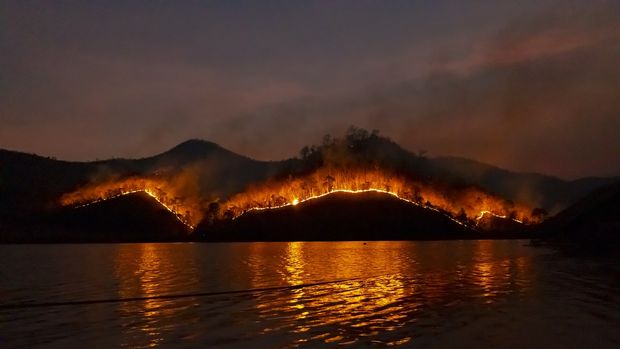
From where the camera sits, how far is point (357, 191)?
549ft

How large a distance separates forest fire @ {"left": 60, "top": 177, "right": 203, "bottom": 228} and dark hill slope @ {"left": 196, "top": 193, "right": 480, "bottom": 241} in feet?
61.2

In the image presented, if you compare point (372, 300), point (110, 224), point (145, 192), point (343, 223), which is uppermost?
point (145, 192)

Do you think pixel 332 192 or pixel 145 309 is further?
pixel 332 192

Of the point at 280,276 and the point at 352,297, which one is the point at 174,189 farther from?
the point at 352,297

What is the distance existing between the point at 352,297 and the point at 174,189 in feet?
571

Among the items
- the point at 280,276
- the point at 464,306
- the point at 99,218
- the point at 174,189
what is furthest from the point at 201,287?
the point at 174,189

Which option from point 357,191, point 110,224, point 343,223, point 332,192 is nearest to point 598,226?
point 343,223

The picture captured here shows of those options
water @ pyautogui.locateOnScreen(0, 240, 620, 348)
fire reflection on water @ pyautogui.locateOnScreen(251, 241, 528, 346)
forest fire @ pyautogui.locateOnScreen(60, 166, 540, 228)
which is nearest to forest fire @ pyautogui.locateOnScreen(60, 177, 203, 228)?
forest fire @ pyautogui.locateOnScreen(60, 166, 540, 228)

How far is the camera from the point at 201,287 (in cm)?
3525

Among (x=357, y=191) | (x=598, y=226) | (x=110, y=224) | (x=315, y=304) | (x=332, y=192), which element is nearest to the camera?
(x=315, y=304)

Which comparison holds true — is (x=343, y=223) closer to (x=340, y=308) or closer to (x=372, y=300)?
(x=372, y=300)

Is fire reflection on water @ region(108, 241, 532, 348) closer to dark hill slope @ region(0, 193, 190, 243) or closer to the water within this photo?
the water

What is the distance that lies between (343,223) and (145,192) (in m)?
71.9

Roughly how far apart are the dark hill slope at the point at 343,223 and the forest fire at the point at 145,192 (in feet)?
61.2
